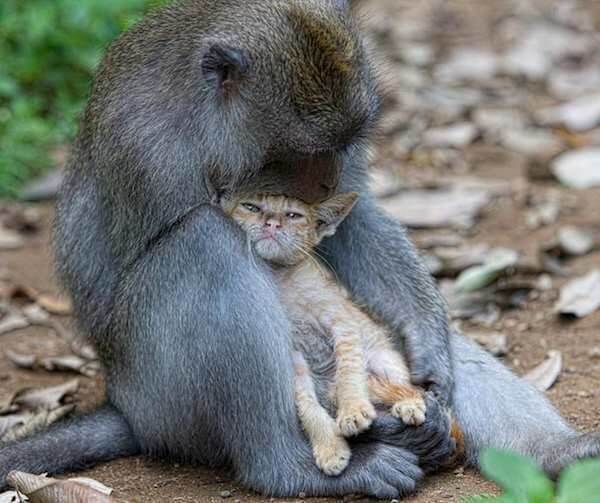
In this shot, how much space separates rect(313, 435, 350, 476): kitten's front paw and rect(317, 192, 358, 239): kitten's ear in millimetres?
955

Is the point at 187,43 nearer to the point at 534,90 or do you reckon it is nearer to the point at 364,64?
the point at 364,64

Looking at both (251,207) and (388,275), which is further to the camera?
(388,275)

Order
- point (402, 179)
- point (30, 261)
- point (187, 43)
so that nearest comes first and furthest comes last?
point (187, 43) < point (30, 261) < point (402, 179)

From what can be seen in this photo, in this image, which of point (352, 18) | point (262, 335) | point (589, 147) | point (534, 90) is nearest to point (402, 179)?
point (589, 147)

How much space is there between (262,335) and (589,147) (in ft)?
19.5

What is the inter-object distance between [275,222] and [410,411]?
956 millimetres

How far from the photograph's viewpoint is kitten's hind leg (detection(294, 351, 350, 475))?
5.39 metres

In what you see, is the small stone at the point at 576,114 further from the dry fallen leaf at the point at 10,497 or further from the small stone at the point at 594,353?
the dry fallen leaf at the point at 10,497

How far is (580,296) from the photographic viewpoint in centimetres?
787

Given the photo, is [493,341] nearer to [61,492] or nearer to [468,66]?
[61,492]

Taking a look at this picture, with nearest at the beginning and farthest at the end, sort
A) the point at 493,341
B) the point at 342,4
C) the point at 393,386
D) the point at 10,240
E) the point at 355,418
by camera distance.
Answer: the point at 355,418 < the point at 393,386 < the point at 342,4 < the point at 493,341 < the point at 10,240

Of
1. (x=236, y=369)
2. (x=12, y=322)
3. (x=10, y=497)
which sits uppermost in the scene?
(x=236, y=369)

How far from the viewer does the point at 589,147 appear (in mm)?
10719

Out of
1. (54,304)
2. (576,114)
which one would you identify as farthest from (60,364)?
(576,114)
